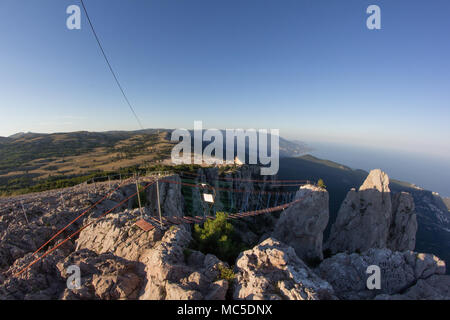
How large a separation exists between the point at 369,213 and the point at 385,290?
75.9 feet

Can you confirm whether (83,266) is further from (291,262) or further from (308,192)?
(308,192)

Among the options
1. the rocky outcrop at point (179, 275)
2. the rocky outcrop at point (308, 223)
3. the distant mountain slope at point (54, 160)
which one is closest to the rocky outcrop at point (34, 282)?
the rocky outcrop at point (179, 275)

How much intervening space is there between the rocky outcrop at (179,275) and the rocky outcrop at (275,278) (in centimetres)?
101

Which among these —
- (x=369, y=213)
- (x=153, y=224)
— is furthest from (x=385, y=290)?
(x=369, y=213)

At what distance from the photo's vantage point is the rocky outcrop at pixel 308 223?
29031 mm

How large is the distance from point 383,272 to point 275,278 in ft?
41.0

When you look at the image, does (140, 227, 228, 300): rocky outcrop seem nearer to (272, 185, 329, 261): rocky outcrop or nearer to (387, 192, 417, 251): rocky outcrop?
(272, 185, 329, 261): rocky outcrop

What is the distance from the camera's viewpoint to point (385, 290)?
11977mm

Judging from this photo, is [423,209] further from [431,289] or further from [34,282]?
[34,282]

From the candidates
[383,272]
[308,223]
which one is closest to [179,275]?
[383,272]

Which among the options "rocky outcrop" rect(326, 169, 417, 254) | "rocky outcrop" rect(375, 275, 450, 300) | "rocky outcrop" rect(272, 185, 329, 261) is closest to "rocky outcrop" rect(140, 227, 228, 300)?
"rocky outcrop" rect(375, 275, 450, 300)

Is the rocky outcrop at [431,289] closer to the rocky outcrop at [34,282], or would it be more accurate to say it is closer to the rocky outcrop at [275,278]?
the rocky outcrop at [275,278]

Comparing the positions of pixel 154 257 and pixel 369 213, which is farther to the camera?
pixel 369 213

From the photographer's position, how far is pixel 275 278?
7.66m
